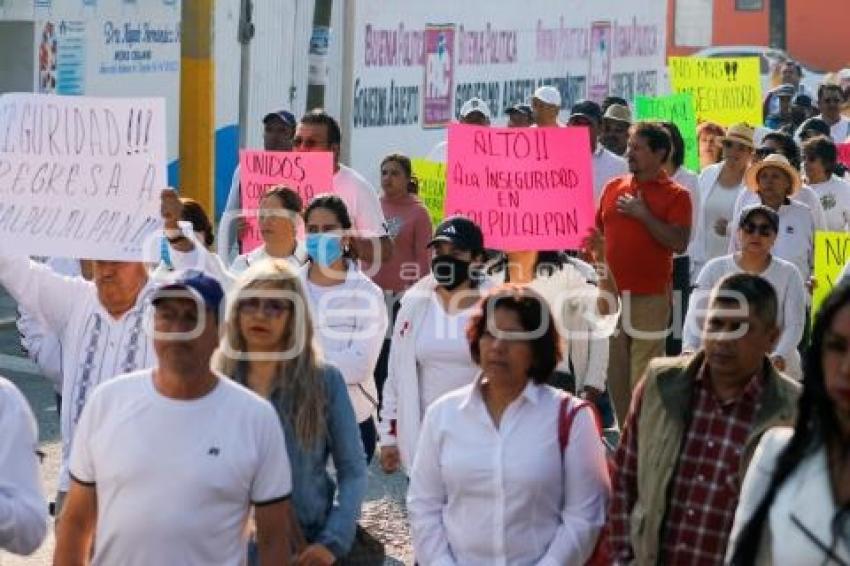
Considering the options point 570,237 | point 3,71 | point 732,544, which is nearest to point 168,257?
point 570,237

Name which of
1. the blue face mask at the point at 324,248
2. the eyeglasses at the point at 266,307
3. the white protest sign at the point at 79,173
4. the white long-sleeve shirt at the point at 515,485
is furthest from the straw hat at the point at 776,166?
the eyeglasses at the point at 266,307

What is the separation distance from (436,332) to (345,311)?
67 centimetres

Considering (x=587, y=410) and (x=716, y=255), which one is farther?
(x=716, y=255)

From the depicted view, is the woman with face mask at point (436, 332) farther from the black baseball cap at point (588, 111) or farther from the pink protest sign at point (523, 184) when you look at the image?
the black baseball cap at point (588, 111)

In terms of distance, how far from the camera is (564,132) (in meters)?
11.5

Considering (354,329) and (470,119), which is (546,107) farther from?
(354,329)

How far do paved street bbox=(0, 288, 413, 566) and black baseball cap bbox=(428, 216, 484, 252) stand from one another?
173cm

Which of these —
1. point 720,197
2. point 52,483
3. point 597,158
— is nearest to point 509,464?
point 52,483

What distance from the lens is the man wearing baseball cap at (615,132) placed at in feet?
51.1

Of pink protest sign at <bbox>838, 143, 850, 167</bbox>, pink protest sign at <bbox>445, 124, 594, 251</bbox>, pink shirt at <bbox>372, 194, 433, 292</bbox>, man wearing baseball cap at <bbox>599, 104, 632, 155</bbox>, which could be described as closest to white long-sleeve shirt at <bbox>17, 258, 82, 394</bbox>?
pink protest sign at <bbox>445, 124, 594, 251</bbox>

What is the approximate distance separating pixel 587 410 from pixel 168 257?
3.11 metres

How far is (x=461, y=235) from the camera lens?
8781mm

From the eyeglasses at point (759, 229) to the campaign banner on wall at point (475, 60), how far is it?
40.3ft

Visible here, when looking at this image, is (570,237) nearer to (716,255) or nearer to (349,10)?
(716,255)
